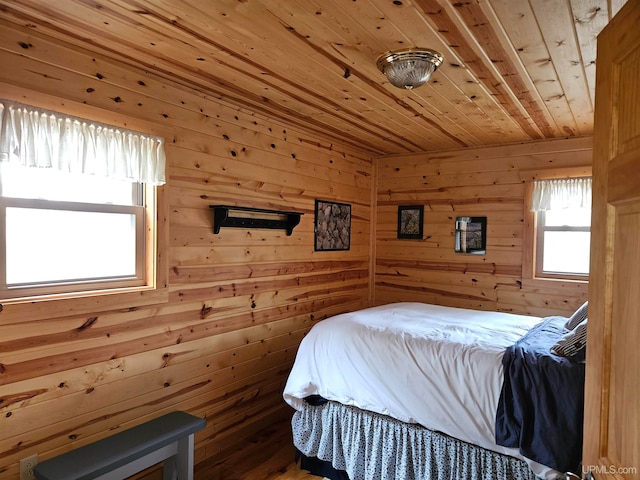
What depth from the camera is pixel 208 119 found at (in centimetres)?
281

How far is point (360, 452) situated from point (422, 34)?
2334 millimetres

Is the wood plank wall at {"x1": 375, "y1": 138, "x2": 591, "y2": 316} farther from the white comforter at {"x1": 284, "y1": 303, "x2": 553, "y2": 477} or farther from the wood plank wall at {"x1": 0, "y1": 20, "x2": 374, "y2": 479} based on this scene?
the white comforter at {"x1": 284, "y1": 303, "x2": 553, "y2": 477}

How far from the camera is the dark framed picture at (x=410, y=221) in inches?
175

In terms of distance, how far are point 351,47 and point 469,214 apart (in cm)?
261

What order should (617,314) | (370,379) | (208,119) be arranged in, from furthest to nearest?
1. (208,119)
2. (370,379)
3. (617,314)

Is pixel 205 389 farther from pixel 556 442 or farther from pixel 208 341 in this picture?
pixel 556 442

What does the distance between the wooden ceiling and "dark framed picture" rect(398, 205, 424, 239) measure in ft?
4.60

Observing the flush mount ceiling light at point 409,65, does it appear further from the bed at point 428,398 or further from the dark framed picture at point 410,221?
the dark framed picture at point 410,221

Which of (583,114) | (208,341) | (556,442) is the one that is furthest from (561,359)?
(208,341)

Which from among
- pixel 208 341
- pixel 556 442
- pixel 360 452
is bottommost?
pixel 360 452

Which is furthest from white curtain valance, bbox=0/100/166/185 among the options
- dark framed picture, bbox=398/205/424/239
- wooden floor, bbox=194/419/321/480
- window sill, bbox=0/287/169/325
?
dark framed picture, bbox=398/205/424/239

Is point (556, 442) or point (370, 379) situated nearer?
point (556, 442)

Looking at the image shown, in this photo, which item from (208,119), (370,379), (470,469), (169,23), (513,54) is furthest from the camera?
(208,119)

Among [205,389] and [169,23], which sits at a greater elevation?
[169,23]
